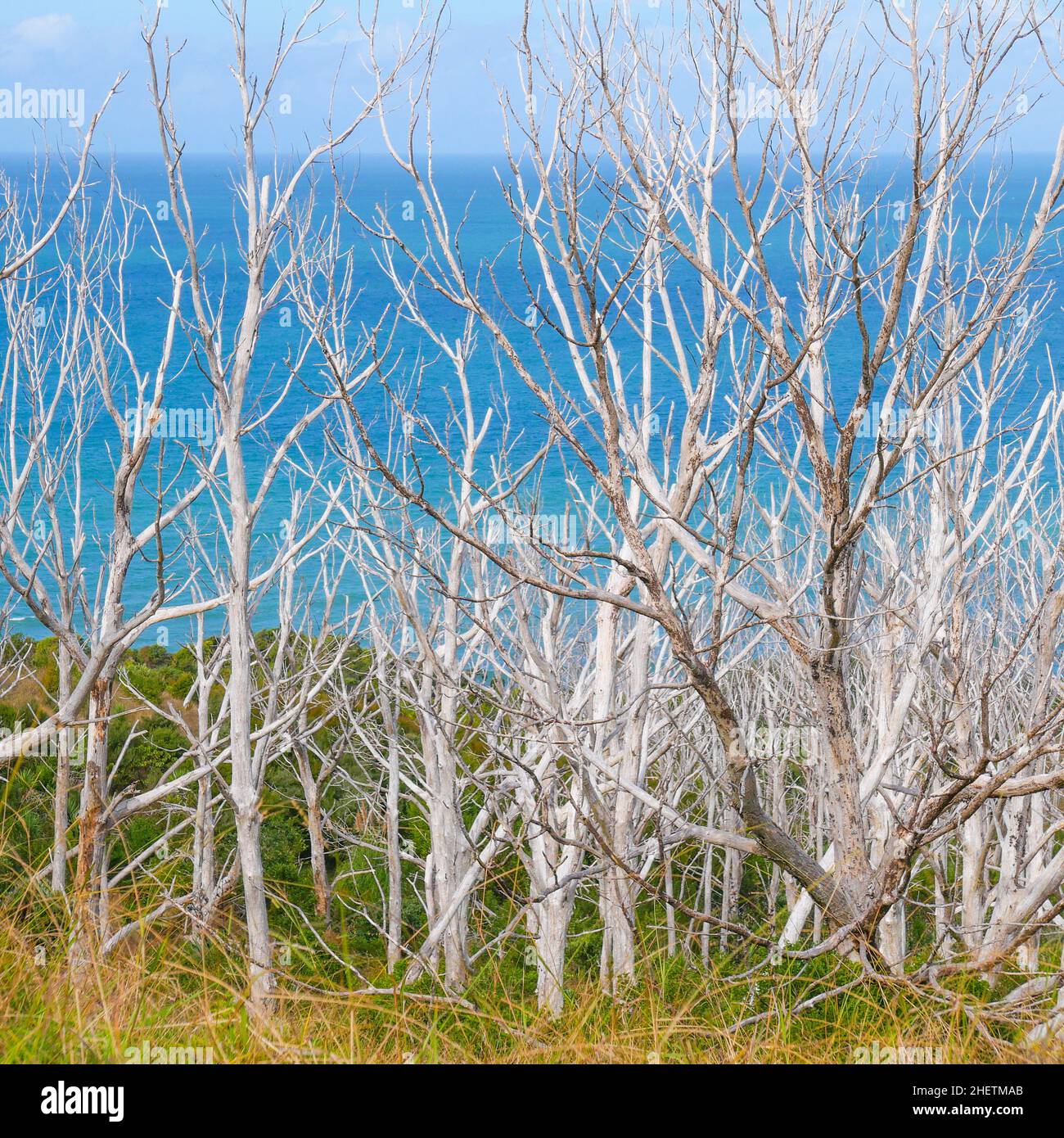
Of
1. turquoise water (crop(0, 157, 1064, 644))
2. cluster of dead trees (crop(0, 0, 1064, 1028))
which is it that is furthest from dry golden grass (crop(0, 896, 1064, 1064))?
turquoise water (crop(0, 157, 1064, 644))

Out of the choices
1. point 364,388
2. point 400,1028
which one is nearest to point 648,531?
point 400,1028

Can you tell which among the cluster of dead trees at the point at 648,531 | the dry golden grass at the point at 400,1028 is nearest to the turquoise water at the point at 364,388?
the cluster of dead trees at the point at 648,531

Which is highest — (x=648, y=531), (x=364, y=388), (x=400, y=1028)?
(x=364, y=388)

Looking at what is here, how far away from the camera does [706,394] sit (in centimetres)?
538

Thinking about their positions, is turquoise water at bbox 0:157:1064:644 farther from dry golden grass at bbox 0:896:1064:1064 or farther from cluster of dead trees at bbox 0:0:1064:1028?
dry golden grass at bbox 0:896:1064:1064

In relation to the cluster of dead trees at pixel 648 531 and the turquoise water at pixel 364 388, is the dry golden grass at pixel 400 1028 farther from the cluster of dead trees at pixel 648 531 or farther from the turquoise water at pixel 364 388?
the turquoise water at pixel 364 388

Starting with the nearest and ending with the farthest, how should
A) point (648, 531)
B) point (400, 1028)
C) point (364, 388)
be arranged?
1. point (400, 1028)
2. point (648, 531)
3. point (364, 388)

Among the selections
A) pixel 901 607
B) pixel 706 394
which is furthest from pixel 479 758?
pixel 901 607

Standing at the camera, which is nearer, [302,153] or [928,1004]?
[928,1004]

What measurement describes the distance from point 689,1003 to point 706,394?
3.02m

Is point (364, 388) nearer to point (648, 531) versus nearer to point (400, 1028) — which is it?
point (648, 531)

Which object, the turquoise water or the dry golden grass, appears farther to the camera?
the turquoise water

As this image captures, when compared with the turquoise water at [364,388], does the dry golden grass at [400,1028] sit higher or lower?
lower
